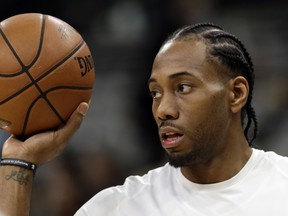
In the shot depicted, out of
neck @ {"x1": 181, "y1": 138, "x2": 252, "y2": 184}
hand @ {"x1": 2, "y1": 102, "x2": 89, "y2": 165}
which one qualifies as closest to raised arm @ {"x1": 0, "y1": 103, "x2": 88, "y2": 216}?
hand @ {"x1": 2, "y1": 102, "x2": 89, "y2": 165}

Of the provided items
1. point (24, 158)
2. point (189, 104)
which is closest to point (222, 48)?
point (189, 104)

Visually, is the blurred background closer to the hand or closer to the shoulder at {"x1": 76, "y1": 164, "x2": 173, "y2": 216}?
the shoulder at {"x1": 76, "y1": 164, "x2": 173, "y2": 216}

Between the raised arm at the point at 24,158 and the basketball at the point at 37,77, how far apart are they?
0.14 ft

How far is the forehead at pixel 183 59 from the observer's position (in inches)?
112

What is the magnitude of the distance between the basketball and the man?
8 cm

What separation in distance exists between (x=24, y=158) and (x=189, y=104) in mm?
793

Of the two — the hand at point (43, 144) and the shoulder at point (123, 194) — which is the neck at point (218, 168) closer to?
the shoulder at point (123, 194)

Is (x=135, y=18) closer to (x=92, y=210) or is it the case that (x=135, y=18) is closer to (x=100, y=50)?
(x=100, y=50)

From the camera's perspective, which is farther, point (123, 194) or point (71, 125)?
point (123, 194)

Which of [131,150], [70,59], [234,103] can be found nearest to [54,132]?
[70,59]

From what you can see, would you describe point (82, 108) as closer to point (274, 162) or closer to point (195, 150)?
point (195, 150)

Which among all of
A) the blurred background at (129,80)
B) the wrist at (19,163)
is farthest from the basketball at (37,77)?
the blurred background at (129,80)

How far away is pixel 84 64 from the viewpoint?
9.52 feet

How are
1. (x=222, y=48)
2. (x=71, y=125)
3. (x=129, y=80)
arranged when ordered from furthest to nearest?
(x=129, y=80)
(x=222, y=48)
(x=71, y=125)
